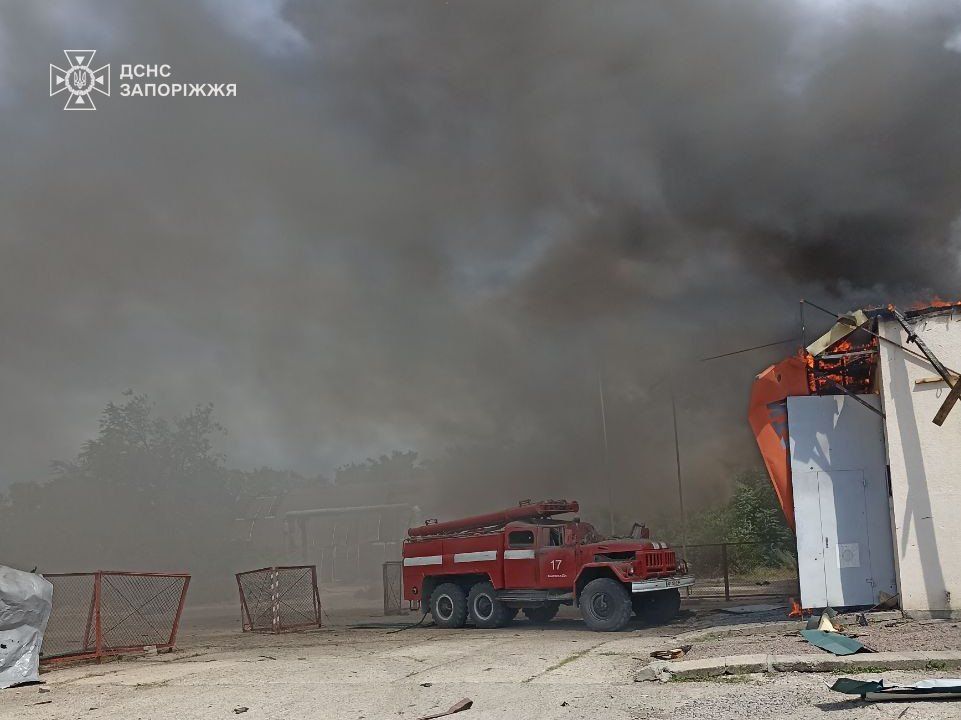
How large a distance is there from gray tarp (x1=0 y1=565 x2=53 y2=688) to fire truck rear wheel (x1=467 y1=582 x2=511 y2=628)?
7.65 meters

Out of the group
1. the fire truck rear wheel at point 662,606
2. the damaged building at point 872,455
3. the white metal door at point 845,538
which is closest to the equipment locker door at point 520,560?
the fire truck rear wheel at point 662,606

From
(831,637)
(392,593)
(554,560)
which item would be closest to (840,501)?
(831,637)

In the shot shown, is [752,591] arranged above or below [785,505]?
below

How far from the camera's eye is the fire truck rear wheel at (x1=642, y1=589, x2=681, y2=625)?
14625mm

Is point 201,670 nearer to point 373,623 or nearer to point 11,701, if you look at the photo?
point 11,701

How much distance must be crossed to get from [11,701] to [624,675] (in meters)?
6.63

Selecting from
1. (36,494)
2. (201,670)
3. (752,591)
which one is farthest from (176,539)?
(201,670)

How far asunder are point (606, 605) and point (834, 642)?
5.29 meters

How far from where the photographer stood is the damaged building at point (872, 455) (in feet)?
36.8

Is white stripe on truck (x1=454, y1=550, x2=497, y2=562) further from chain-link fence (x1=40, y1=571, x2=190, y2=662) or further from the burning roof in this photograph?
the burning roof

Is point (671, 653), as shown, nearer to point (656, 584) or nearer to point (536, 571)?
point (656, 584)

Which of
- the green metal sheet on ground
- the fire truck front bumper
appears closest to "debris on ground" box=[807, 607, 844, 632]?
the green metal sheet on ground

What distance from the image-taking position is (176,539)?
37844 mm

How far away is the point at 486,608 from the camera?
15.8 meters
